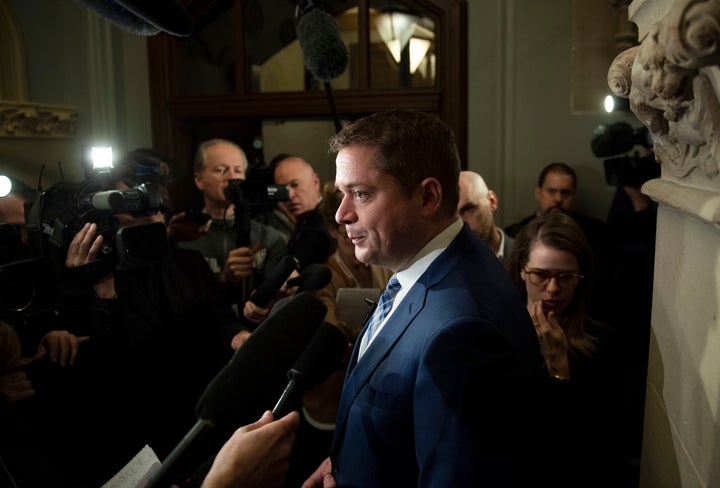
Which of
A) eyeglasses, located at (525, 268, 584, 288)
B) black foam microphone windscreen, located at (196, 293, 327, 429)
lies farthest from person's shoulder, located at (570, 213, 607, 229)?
black foam microphone windscreen, located at (196, 293, 327, 429)

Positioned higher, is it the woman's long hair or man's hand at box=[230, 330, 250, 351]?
the woman's long hair

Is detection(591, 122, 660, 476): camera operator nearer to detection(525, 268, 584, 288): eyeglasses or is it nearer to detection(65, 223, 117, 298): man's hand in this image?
detection(525, 268, 584, 288): eyeglasses

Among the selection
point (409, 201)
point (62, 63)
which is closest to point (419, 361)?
point (409, 201)

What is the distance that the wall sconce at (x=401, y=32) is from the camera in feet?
12.0

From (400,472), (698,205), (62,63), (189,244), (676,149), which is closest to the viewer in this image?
(698,205)

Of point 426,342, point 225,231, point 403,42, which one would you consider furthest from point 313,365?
point 403,42

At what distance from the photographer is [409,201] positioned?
1083mm

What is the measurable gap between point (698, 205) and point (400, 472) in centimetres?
60

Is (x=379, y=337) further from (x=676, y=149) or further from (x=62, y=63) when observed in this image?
(x=62, y=63)

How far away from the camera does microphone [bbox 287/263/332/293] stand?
5.73 ft

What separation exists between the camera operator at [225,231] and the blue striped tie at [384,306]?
1168mm

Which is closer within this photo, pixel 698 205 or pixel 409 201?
pixel 698 205

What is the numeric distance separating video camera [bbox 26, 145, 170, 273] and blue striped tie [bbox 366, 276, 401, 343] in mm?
735

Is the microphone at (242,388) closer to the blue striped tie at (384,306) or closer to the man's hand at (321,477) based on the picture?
the blue striped tie at (384,306)
